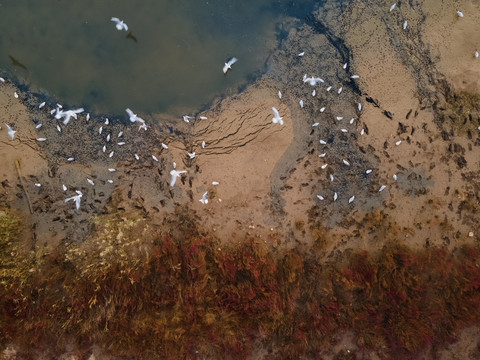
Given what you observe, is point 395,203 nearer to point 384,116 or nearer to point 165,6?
point 384,116

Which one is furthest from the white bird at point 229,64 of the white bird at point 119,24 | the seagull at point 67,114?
the seagull at point 67,114

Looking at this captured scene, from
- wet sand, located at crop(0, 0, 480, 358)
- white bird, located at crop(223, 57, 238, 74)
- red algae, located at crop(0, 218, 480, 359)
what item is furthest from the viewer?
white bird, located at crop(223, 57, 238, 74)

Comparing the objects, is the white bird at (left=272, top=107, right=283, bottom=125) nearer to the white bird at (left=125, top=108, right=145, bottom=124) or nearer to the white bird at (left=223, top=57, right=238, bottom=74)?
the white bird at (left=223, top=57, right=238, bottom=74)

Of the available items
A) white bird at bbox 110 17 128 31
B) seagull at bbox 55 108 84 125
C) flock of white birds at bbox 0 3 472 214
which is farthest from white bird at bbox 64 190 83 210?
white bird at bbox 110 17 128 31

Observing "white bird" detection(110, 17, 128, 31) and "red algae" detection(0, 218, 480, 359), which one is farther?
Answer: "white bird" detection(110, 17, 128, 31)

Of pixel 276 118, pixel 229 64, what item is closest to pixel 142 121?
pixel 229 64

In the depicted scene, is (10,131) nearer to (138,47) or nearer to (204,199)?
(138,47)

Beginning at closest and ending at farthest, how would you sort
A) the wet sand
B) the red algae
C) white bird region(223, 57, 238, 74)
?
1. the red algae
2. the wet sand
3. white bird region(223, 57, 238, 74)
